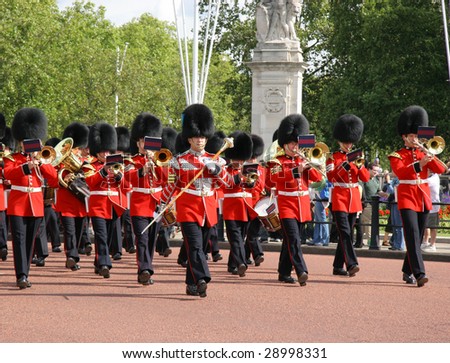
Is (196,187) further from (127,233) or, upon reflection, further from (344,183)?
(127,233)

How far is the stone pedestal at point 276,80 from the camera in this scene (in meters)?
25.4

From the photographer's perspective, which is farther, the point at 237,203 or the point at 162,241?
the point at 162,241

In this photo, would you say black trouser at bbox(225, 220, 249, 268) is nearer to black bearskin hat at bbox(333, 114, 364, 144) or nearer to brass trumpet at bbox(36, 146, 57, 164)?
black bearskin hat at bbox(333, 114, 364, 144)

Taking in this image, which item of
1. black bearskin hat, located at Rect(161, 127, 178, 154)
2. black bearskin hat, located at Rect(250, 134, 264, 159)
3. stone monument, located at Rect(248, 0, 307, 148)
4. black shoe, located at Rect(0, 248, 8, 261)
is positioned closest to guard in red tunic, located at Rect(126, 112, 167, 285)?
black bearskin hat, located at Rect(161, 127, 178, 154)

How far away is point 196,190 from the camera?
10.7 metres

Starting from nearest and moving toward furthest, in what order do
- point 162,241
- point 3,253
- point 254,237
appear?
1. point 254,237
2. point 3,253
3. point 162,241

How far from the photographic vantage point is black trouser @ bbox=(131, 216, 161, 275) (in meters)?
11.6

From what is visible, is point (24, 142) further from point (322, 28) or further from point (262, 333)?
point (322, 28)

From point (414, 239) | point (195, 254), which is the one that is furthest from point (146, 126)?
point (414, 239)

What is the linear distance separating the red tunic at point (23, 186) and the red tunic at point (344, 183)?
334 cm

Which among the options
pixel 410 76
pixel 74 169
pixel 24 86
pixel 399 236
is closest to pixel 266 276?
pixel 74 169

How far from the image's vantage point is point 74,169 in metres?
13.4

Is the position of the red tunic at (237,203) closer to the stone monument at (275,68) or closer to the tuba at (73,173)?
the tuba at (73,173)

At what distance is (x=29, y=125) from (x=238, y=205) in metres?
2.76
